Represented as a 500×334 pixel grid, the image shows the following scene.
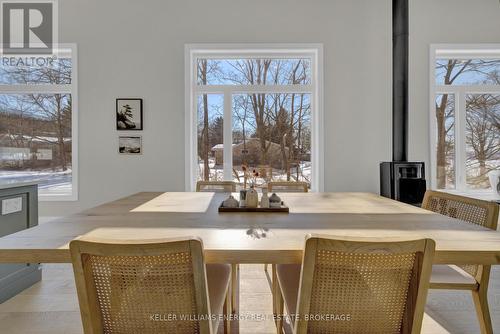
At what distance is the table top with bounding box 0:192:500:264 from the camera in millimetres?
898

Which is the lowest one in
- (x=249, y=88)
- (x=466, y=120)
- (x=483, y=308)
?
(x=483, y=308)

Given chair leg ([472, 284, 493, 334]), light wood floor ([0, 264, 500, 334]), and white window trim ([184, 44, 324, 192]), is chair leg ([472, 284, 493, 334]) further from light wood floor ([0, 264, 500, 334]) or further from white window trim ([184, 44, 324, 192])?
white window trim ([184, 44, 324, 192])

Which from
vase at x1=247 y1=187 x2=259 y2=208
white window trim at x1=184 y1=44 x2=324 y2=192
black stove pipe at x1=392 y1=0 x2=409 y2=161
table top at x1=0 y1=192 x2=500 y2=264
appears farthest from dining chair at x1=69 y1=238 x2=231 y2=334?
black stove pipe at x1=392 y1=0 x2=409 y2=161

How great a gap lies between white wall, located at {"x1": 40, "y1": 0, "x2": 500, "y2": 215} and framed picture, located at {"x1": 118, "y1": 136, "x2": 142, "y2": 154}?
3.0 inches

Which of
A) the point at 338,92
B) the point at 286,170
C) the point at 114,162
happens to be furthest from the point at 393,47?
the point at 114,162

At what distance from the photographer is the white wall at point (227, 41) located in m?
3.47

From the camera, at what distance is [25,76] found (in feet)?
11.8

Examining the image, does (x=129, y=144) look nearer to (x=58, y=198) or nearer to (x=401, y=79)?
(x=58, y=198)

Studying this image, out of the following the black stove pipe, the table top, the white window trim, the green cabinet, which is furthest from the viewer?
the white window trim

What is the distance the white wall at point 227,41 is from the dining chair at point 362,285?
107 inches

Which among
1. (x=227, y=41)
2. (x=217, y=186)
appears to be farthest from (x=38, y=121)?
(x=217, y=186)

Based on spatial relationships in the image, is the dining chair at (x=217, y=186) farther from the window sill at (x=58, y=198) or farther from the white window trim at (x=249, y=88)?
the window sill at (x=58, y=198)

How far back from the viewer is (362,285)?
2.72ft
